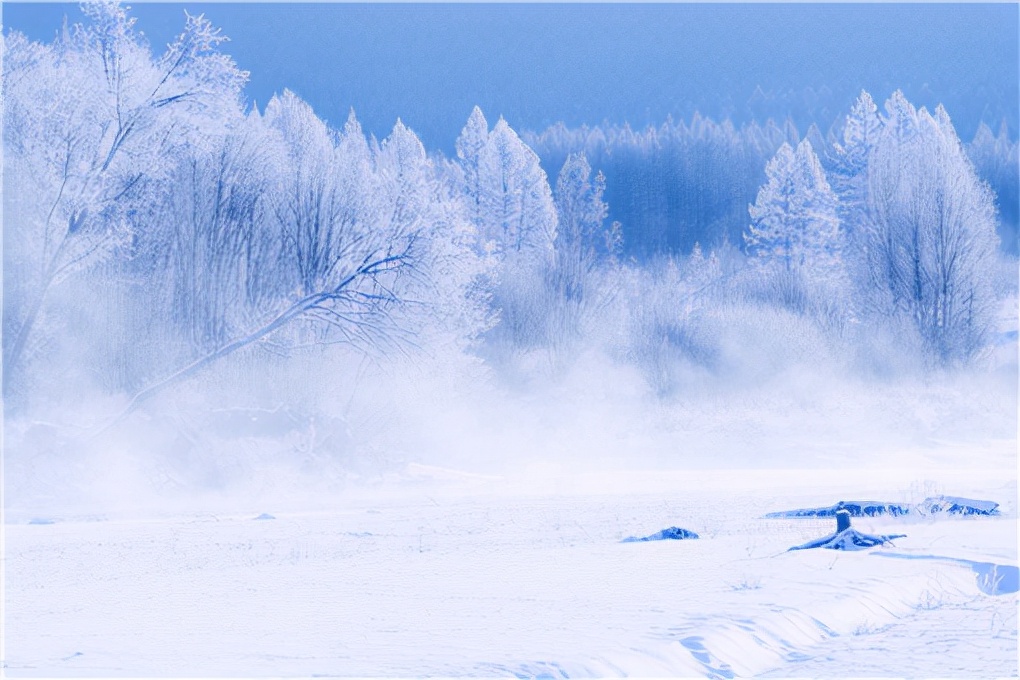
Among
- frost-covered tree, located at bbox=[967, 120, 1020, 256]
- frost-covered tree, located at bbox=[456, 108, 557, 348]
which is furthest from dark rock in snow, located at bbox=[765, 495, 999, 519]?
frost-covered tree, located at bbox=[967, 120, 1020, 256]

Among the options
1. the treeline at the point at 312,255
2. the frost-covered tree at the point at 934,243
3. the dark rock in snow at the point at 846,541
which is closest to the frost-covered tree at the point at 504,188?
the treeline at the point at 312,255

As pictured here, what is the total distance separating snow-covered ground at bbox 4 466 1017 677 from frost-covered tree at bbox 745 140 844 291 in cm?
4684

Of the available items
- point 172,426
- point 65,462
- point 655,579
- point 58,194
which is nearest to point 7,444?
point 65,462

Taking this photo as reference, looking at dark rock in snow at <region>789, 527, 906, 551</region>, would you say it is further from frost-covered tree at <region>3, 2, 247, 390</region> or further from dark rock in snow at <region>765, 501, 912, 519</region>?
frost-covered tree at <region>3, 2, 247, 390</region>

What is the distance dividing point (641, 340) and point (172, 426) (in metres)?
19.8

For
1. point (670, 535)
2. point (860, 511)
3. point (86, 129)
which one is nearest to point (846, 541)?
point (670, 535)

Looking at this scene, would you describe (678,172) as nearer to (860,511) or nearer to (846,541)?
(860,511)

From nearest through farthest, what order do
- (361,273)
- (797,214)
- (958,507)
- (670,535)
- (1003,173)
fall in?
(670,535)
(958,507)
(361,273)
(797,214)
(1003,173)

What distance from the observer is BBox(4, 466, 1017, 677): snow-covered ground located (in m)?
5.50

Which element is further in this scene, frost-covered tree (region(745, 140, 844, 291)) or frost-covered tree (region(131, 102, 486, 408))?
frost-covered tree (region(745, 140, 844, 291))

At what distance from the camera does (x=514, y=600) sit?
702cm

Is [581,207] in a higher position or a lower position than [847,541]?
higher

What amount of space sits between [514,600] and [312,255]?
2027 centimetres

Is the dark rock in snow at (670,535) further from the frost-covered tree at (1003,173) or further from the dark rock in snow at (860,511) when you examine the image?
the frost-covered tree at (1003,173)
